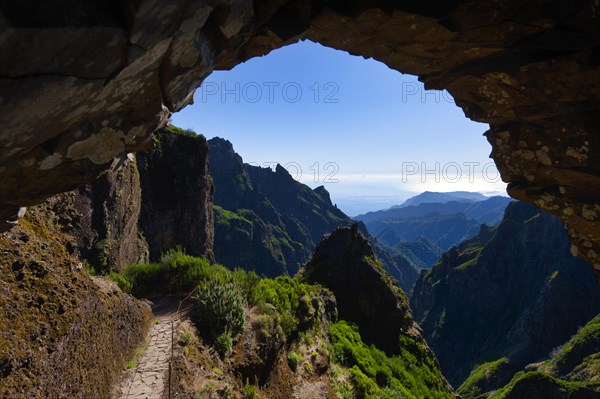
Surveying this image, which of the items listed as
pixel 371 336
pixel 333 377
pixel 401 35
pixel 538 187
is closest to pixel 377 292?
pixel 371 336

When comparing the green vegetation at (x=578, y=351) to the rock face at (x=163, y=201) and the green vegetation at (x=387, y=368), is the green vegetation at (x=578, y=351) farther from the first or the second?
the rock face at (x=163, y=201)

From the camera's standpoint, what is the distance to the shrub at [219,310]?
14.1m

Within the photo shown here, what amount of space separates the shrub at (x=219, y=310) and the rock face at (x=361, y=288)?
18.9 meters

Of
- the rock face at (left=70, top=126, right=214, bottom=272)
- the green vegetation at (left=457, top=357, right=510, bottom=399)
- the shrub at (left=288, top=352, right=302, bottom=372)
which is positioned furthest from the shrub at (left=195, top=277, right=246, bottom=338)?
the green vegetation at (left=457, top=357, right=510, bottom=399)

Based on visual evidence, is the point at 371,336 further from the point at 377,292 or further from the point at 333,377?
the point at 333,377

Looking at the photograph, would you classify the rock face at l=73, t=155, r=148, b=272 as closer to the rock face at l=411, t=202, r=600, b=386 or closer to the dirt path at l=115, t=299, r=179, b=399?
the dirt path at l=115, t=299, r=179, b=399

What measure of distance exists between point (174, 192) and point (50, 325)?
3884 cm

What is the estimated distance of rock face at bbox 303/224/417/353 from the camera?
1258 inches

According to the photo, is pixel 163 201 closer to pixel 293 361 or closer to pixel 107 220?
pixel 107 220

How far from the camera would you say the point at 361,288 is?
112ft

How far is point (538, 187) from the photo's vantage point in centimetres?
993

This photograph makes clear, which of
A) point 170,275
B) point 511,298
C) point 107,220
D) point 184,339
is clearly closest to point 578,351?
point 511,298

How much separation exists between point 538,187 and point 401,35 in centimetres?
593

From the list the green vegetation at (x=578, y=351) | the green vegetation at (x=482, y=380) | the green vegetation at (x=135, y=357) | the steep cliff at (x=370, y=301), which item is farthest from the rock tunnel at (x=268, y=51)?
the green vegetation at (x=482, y=380)
